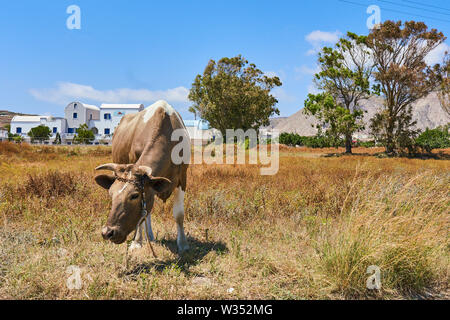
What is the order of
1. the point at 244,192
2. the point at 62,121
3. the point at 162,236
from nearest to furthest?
the point at 162,236 < the point at 244,192 < the point at 62,121

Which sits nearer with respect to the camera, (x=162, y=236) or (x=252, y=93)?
(x=162, y=236)

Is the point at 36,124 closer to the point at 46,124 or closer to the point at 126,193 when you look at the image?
the point at 46,124

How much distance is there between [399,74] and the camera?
33500 millimetres

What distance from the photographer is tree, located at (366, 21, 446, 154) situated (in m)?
33.2

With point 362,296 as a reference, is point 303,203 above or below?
above

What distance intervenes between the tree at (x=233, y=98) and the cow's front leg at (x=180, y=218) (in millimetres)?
39436

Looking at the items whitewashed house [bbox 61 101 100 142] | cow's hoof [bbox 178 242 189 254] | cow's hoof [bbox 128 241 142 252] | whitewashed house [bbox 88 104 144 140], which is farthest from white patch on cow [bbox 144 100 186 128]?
whitewashed house [bbox 61 101 100 142]

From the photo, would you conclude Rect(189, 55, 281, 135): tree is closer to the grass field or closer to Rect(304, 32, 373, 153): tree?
Rect(304, 32, 373, 153): tree

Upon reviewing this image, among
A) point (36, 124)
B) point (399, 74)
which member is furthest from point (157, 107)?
point (36, 124)

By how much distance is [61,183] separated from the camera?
7.95m

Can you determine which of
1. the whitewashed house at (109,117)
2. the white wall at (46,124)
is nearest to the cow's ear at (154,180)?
the whitewashed house at (109,117)
